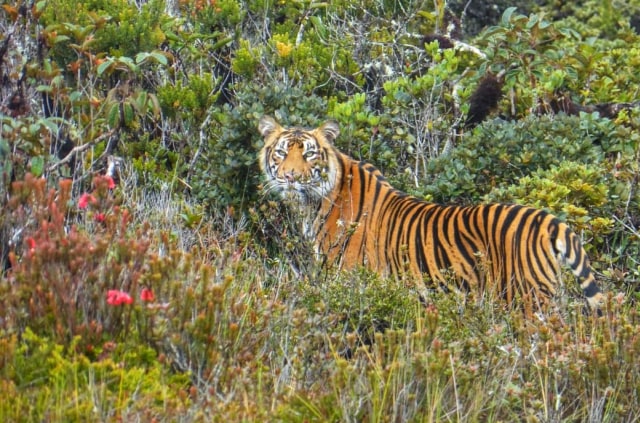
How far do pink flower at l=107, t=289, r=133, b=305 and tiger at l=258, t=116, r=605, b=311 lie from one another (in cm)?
180

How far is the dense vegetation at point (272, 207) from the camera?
15.3 feet

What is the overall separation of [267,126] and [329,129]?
0.44 m

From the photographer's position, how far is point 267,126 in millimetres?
7836

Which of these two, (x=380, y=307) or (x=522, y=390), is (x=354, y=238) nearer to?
(x=380, y=307)

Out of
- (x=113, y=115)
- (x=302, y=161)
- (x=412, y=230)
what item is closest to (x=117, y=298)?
(x=113, y=115)

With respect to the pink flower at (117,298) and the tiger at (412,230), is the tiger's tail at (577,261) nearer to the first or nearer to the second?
the tiger at (412,230)

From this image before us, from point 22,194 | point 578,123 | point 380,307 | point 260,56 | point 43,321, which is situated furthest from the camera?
point 260,56

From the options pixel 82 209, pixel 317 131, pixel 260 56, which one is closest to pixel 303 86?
pixel 260 56

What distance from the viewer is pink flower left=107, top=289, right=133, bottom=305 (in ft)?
15.2

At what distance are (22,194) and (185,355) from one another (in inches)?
43.4

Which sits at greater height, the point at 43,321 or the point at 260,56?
the point at 260,56

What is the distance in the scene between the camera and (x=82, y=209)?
626 cm

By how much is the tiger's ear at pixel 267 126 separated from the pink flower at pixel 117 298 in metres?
3.30

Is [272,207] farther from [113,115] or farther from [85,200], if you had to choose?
[85,200]
